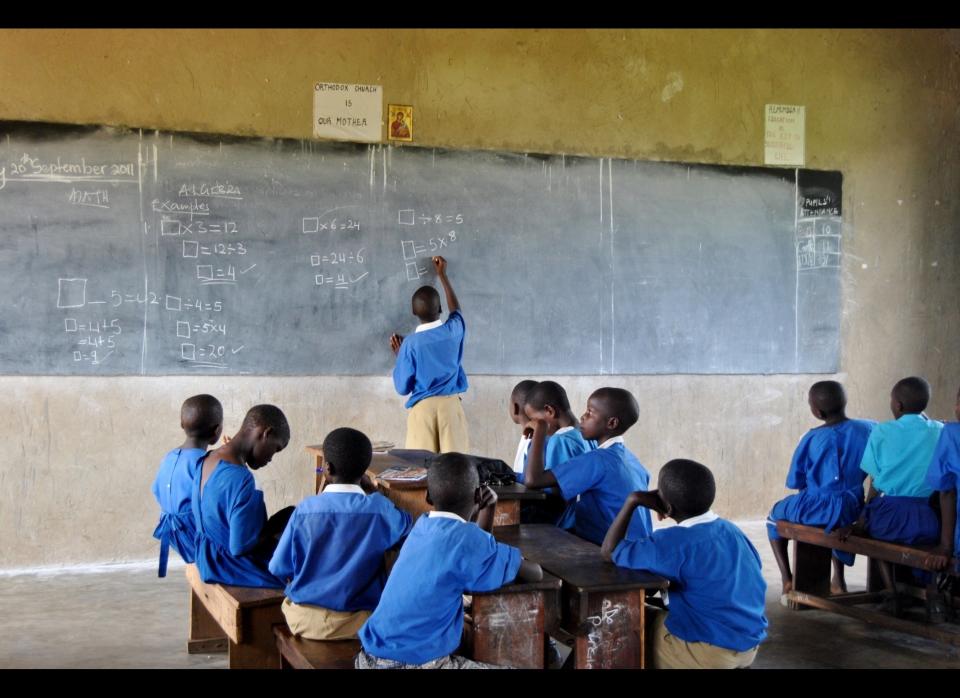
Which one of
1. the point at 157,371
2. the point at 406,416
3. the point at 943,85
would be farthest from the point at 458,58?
the point at 943,85

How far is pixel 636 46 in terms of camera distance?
5930 mm

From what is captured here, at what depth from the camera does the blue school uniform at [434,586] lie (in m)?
2.40

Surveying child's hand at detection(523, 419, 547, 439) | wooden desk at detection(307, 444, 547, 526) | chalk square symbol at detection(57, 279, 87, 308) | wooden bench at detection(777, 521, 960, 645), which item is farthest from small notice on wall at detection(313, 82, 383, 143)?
wooden bench at detection(777, 521, 960, 645)

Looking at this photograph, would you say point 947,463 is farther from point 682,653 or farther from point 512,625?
point 512,625

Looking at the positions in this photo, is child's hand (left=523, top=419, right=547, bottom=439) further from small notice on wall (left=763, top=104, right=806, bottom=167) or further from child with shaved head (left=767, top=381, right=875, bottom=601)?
small notice on wall (left=763, top=104, right=806, bottom=167)

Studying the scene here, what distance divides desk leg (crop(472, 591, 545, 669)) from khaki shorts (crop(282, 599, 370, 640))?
40cm

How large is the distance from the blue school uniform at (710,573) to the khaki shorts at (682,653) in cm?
3

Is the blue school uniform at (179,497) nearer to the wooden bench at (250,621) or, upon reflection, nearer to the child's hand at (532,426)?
the wooden bench at (250,621)

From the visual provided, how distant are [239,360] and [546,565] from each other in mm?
3012

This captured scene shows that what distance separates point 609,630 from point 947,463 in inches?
70.8

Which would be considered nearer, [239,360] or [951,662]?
[951,662]

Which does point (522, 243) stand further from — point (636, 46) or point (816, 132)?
point (816, 132)

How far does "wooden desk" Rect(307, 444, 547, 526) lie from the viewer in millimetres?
3191

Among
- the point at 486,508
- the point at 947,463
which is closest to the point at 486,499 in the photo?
the point at 486,508
